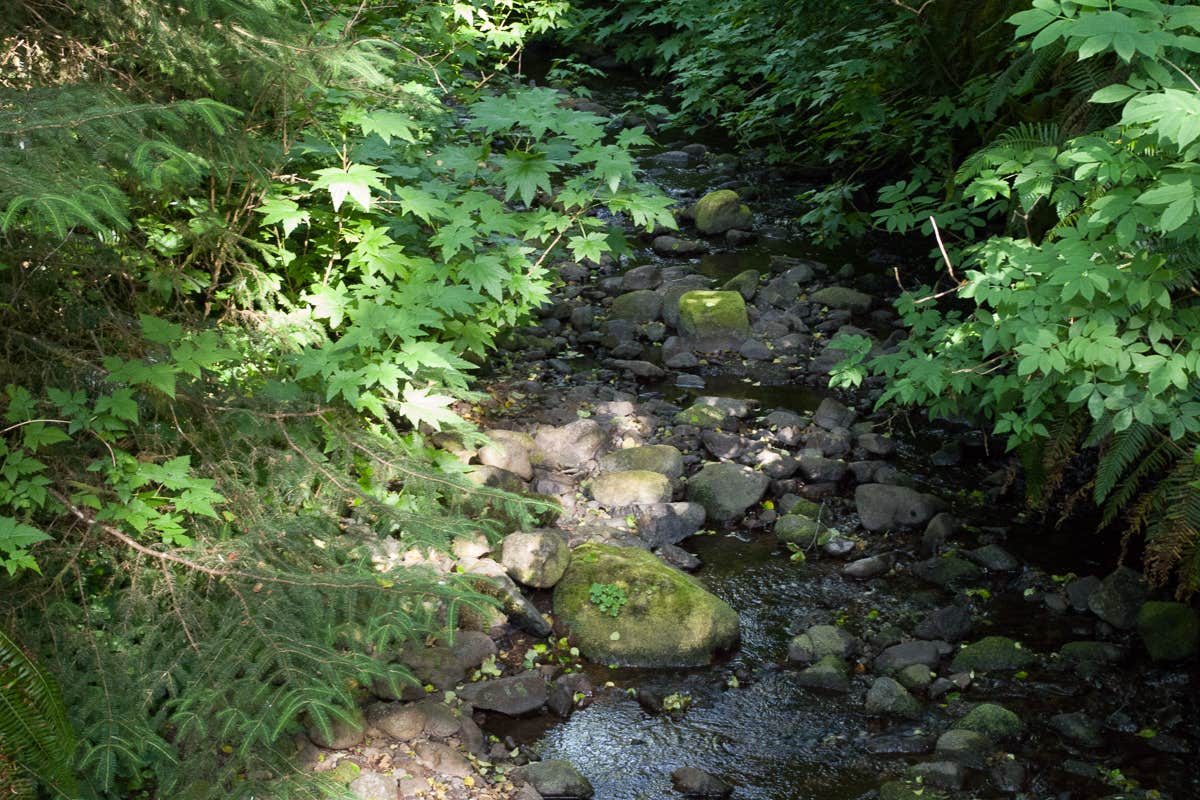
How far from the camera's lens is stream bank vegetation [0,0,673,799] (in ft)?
8.71

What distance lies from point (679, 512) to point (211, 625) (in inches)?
107

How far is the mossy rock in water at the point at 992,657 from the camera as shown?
421 centimetres

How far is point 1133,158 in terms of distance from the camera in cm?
344

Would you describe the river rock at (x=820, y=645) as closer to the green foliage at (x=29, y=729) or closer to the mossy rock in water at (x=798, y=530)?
the mossy rock in water at (x=798, y=530)

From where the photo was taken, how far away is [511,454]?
539cm

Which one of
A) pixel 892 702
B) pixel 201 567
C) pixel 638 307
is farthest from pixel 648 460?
pixel 201 567

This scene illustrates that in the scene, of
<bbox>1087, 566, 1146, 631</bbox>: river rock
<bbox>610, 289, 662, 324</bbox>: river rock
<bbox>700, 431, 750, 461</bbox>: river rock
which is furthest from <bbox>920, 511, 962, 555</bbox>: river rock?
<bbox>610, 289, 662, 324</bbox>: river rock

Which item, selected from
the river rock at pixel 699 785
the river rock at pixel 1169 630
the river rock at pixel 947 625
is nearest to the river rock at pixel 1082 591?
the river rock at pixel 1169 630

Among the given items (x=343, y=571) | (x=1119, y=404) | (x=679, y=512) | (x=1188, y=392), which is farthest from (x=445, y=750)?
(x=1188, y=392)

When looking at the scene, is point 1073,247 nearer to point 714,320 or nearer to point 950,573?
point 950,573

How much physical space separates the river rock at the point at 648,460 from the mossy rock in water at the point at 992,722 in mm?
2105

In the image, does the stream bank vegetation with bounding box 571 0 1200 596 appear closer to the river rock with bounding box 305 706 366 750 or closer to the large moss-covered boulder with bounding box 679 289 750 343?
the large moss-covered boulder with bounding box 679 289 750 343

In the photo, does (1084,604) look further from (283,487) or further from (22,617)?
(22,617)

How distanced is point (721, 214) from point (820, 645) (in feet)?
17.4
